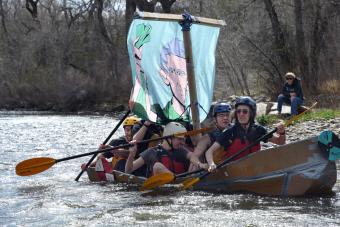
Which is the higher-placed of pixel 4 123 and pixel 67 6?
pixel 67 6

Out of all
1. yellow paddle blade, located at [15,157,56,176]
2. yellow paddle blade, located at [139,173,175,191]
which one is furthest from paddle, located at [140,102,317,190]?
yellow paddle blade, located at [15,157,56,176]

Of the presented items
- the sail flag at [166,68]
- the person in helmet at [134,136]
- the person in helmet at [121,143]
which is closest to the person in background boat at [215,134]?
the sail flag at [166,68]

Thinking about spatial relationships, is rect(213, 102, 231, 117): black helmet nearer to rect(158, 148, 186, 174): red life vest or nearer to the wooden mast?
the wooden mast

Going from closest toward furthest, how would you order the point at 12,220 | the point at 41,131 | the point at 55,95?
the point at 12,220 → the point at 41,131 → the point at 55,95

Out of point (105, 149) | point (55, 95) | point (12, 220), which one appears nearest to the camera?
point (12, 220)

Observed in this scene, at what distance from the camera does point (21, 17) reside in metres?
40.6

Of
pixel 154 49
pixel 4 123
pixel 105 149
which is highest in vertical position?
Answer: pixel 154 49

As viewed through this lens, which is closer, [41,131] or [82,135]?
[82,135]

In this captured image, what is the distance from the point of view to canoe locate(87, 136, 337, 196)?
23.9 ft

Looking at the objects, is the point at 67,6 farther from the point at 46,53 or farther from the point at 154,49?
the point at 154,49

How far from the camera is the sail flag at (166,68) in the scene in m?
8.88

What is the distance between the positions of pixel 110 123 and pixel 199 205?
1568 centimetres

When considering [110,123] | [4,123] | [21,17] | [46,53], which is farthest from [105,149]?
[21,17]

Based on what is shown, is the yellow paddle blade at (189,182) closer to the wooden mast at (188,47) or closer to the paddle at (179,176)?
the paddle at (179,176)
